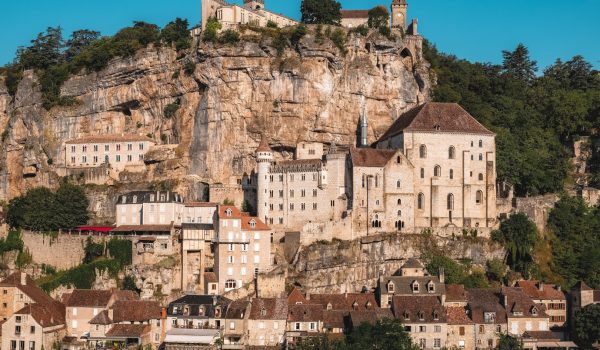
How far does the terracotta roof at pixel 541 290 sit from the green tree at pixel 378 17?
98.7 ft

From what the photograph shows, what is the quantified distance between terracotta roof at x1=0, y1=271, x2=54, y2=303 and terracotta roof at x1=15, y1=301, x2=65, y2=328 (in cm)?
135

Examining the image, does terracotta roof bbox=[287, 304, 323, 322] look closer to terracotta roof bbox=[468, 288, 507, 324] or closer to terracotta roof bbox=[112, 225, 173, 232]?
terracotta roof bbox=[468, 288, 507, 324]

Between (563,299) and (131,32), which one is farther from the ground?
(131,32)

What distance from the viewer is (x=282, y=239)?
8262 centimetres

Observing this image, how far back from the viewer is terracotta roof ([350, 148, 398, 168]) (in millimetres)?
83656

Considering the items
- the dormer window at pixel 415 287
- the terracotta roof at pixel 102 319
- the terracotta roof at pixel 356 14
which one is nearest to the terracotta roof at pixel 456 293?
the dormer window at pixel 415 287

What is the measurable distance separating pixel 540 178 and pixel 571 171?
8.06m

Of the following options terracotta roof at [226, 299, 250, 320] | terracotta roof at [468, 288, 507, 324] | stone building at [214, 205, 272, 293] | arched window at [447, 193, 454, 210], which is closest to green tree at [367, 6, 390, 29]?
arched window at [447, 193, 454, 210]

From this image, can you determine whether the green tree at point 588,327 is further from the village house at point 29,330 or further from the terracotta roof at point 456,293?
the village house at point 29,330

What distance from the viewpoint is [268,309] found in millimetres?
72812

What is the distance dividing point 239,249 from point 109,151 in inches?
856

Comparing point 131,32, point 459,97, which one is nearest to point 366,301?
point 459,97

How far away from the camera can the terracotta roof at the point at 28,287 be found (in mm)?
75125

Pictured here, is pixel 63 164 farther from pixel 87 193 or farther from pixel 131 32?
pixel 131 32
